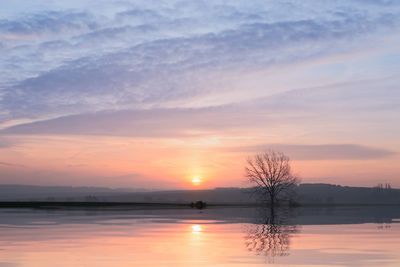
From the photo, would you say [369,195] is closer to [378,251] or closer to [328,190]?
[328,190]

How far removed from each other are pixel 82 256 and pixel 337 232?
15.6 meters

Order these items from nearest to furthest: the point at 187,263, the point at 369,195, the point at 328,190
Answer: the point at 187,263
the point at 369,195
the point at 328,190

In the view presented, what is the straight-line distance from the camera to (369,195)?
582 ft

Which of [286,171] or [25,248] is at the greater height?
[286,171]

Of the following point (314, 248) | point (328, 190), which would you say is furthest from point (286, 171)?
point (328, 190)

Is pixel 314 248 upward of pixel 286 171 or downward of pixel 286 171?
downward

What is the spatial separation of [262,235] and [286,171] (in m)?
71.9

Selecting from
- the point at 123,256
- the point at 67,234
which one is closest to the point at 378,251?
the point at 123,256

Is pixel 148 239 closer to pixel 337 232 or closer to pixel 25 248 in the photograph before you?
pixel 25 248

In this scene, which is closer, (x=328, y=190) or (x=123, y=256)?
(x=123, y=256)

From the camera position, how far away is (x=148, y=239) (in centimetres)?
2777

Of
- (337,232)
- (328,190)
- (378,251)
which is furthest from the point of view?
(328,190)

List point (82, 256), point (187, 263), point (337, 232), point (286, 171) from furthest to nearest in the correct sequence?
point (286, 171)
point (337, 232)
point (82, 256)
point (187, 263)

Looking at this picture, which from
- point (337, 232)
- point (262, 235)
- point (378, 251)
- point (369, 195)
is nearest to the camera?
point (378, 251)
